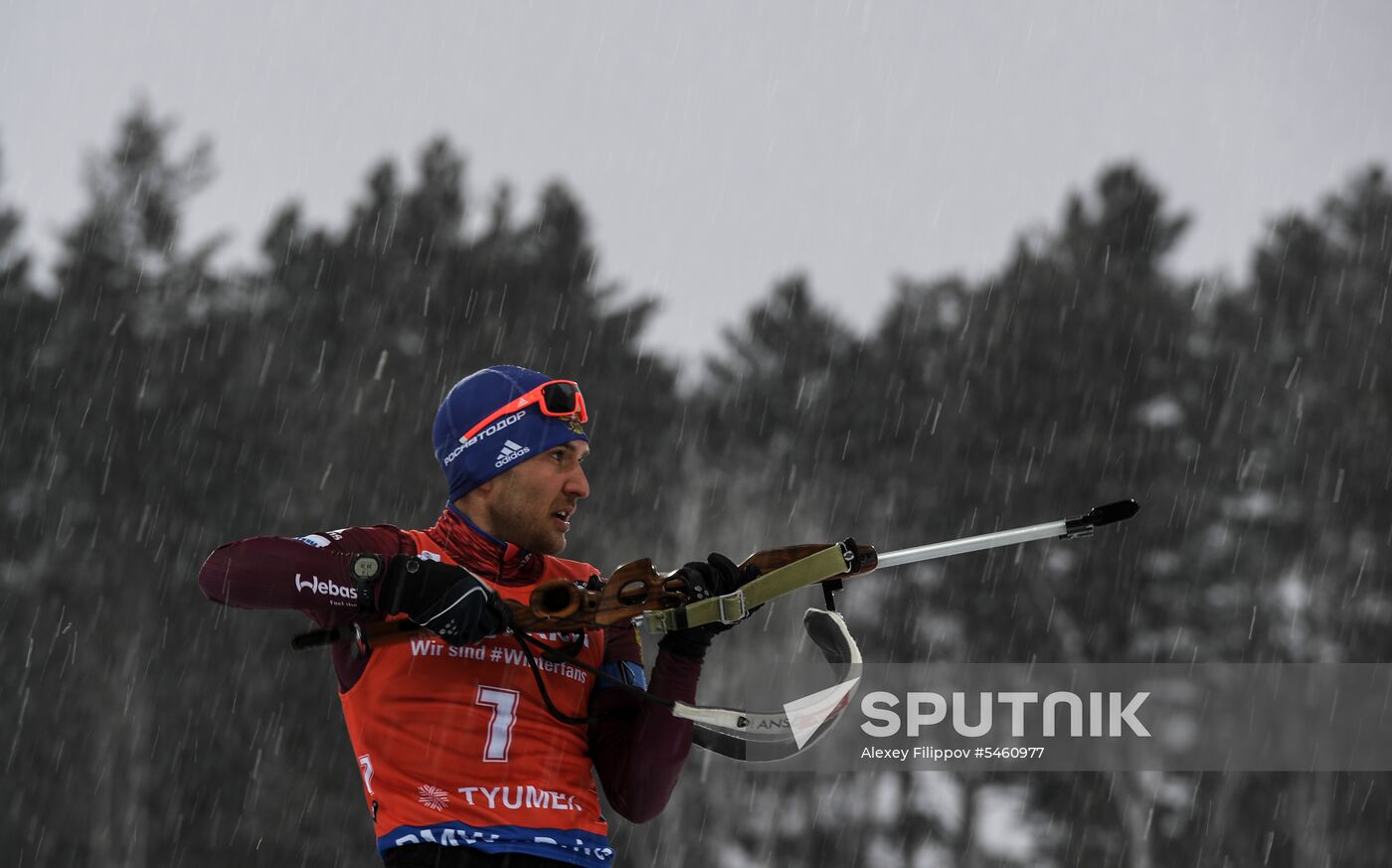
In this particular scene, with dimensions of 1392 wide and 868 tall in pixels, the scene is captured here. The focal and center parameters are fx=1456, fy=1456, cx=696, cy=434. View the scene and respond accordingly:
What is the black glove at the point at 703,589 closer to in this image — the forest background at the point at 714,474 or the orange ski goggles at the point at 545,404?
the orange ski goggles at the point at 545,404

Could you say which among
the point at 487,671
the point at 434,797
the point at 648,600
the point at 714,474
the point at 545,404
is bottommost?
the point at 434,797

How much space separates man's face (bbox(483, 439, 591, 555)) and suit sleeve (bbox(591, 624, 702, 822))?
0.35 m

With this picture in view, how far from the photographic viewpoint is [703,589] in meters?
3.86

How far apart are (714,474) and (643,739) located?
94.0 feet

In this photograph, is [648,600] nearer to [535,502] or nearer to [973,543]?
[535,502]

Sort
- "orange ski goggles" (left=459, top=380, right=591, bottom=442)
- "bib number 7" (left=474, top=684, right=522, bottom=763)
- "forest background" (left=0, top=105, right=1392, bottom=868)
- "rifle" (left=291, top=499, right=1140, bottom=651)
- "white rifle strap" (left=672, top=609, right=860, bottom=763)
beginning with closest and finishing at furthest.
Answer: "bib number 7" (left=474, top=684, right=522, bottom=763) → "rifle" (left=291, top=499, right=1140, bottom=651) → "white rifle strap" (left=672, top=609, right=860, bottom=763) → "orange ski goggles" (left=459, top=380, right=591, bottom=442) → "forest background" (left=0, top=105, right=1392, bottom=868)

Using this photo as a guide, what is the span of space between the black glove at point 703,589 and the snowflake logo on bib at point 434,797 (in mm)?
690

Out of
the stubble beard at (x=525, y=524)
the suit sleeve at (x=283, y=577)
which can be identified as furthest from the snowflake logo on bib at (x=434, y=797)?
the stubble beard at (x=525, y=524)

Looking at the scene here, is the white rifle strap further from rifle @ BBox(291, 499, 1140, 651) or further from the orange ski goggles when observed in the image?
the orange ski goggles

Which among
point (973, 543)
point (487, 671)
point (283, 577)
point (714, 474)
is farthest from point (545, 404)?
point (714, 474)

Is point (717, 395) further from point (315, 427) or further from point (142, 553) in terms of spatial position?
point (142, 553)

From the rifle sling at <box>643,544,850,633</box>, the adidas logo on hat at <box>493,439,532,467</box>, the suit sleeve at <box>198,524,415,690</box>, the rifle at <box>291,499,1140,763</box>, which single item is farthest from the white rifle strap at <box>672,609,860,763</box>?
the suit sleeve at <box>198,524,415,690</box>

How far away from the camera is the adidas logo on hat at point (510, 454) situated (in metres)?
4.13

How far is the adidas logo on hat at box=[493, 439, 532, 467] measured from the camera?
4129 mm
